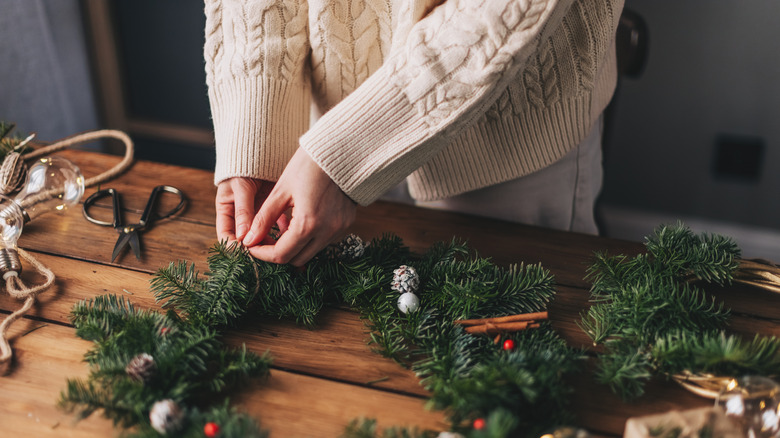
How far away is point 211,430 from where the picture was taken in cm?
50

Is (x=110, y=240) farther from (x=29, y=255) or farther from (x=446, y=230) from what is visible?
(x=446, y=230)

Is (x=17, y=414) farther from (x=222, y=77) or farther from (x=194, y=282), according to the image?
(x=222, y=77)

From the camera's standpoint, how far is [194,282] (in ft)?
2.29

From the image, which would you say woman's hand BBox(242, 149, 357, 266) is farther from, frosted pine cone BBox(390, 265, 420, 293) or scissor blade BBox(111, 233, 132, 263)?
scissor blade BBox(111, 233, 132, 263)

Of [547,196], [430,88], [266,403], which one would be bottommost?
[266,403]

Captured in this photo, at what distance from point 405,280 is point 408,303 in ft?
0.11

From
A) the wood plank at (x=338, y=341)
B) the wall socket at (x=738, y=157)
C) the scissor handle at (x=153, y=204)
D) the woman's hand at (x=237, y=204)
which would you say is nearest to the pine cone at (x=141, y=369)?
the wood plank at (x=338, y=341)

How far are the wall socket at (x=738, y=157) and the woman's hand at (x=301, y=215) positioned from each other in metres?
1.54

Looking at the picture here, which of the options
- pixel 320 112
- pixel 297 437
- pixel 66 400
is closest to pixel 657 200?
pixel 320 112

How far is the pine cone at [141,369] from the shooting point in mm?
547

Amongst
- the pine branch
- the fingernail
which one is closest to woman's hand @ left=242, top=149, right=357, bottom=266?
the fingernail

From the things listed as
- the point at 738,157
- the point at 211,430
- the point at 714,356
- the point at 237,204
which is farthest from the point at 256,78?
the point at 738,157

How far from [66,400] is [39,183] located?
0.40m

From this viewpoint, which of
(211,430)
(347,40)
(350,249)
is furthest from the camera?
(347,40)
